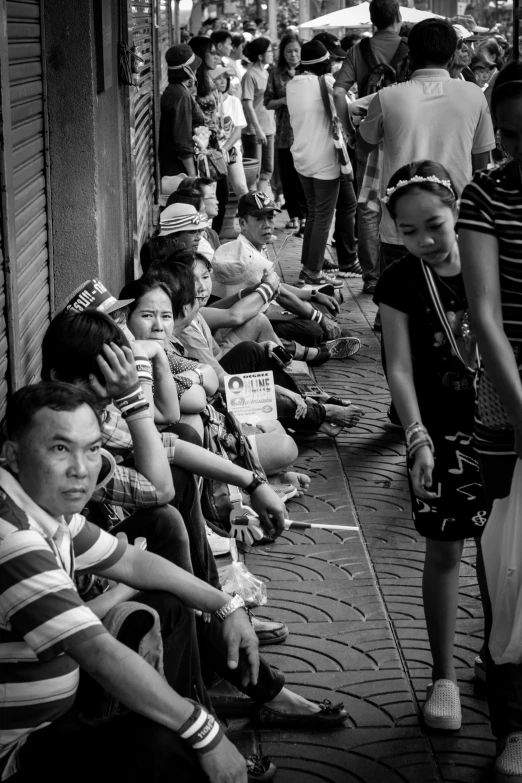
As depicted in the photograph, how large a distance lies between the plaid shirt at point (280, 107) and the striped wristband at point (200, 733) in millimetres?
11031

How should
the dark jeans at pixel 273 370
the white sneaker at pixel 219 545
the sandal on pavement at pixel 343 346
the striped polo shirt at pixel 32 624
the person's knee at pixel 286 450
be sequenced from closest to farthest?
1. the striped polo shirt at pixel 32 624
2. the white sneaker at pixel 219 545
3. the person's knee at pixel 286 450
4. the dark jeans at pixel 273 370
5. the sandal on pavement at pixel 343 346

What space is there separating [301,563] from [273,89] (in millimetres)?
9813

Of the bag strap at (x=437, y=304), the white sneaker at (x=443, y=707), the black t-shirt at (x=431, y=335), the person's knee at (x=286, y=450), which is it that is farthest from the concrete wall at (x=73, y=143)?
the white sneaker at (x=443, y=707)

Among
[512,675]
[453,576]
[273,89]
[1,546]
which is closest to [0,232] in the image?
[1,546]

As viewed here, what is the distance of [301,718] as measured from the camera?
3287mm

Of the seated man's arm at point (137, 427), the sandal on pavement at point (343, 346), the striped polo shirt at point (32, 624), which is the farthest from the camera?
the sandal on pavement at point (343, 346)

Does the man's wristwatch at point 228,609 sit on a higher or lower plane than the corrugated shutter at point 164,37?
lower

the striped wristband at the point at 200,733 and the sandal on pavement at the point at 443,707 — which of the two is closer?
the striped wristband at the point at 200,733

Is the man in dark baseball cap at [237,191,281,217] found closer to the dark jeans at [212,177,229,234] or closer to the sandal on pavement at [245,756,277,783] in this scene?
the sandal on pavement at [245,756,277,783]

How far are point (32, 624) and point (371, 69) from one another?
770 centimetres

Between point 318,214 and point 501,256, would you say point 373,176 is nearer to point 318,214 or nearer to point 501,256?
point 318,214

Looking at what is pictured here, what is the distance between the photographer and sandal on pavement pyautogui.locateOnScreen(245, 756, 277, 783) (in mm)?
2969

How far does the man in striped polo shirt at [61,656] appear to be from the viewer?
226 centimetres

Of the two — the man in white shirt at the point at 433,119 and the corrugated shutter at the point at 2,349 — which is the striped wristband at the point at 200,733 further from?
the man in white shirt at the point at 433,119
